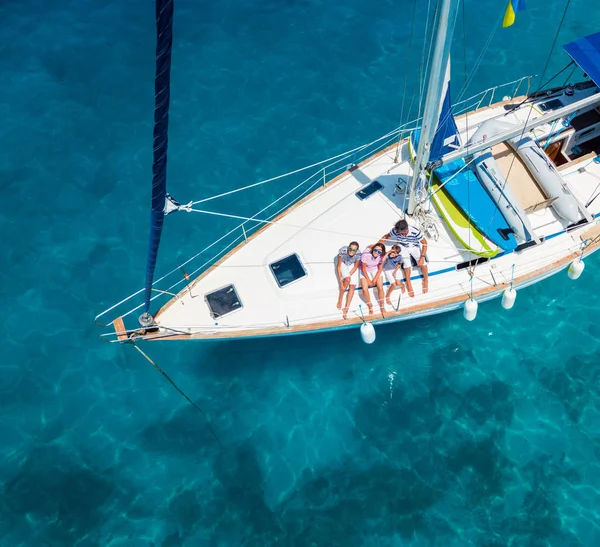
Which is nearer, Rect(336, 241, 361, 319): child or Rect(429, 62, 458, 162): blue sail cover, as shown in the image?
Rect(429, 62, 458, 162): blue sail cover

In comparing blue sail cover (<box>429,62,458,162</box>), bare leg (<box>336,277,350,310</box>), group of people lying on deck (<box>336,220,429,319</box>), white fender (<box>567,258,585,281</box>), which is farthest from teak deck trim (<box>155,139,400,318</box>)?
white fender (<box>567,258,585,281</box>)

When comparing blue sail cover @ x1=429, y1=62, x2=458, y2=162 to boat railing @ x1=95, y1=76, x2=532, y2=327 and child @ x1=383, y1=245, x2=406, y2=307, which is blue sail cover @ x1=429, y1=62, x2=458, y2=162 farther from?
child @ x1=383, y1=245, x2=406, y2=307

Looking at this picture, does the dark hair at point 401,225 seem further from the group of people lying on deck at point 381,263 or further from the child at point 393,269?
the child at point 393,269

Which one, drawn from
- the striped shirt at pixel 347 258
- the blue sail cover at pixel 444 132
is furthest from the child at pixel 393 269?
the blue sail cover at pixel 444 132

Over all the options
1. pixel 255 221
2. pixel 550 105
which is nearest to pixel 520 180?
pixel 550 105

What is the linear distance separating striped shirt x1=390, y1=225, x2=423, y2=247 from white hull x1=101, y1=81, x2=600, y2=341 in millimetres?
812

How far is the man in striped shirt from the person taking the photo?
1634 cm

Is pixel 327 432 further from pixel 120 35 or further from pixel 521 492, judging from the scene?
pixel 120 35

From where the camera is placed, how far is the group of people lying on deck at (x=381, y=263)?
1620 centimetres

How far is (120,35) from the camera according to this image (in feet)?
83.3

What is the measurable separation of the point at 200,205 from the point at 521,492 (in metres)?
13.0

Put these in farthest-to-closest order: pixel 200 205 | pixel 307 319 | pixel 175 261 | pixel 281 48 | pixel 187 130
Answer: pixel 281 48, pixel 187 130, pixel 200 205, pixel 175 261, pixel 307 319

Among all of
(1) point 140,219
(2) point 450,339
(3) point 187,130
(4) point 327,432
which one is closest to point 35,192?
(1) point 140,219

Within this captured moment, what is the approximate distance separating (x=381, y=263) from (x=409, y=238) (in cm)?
98
